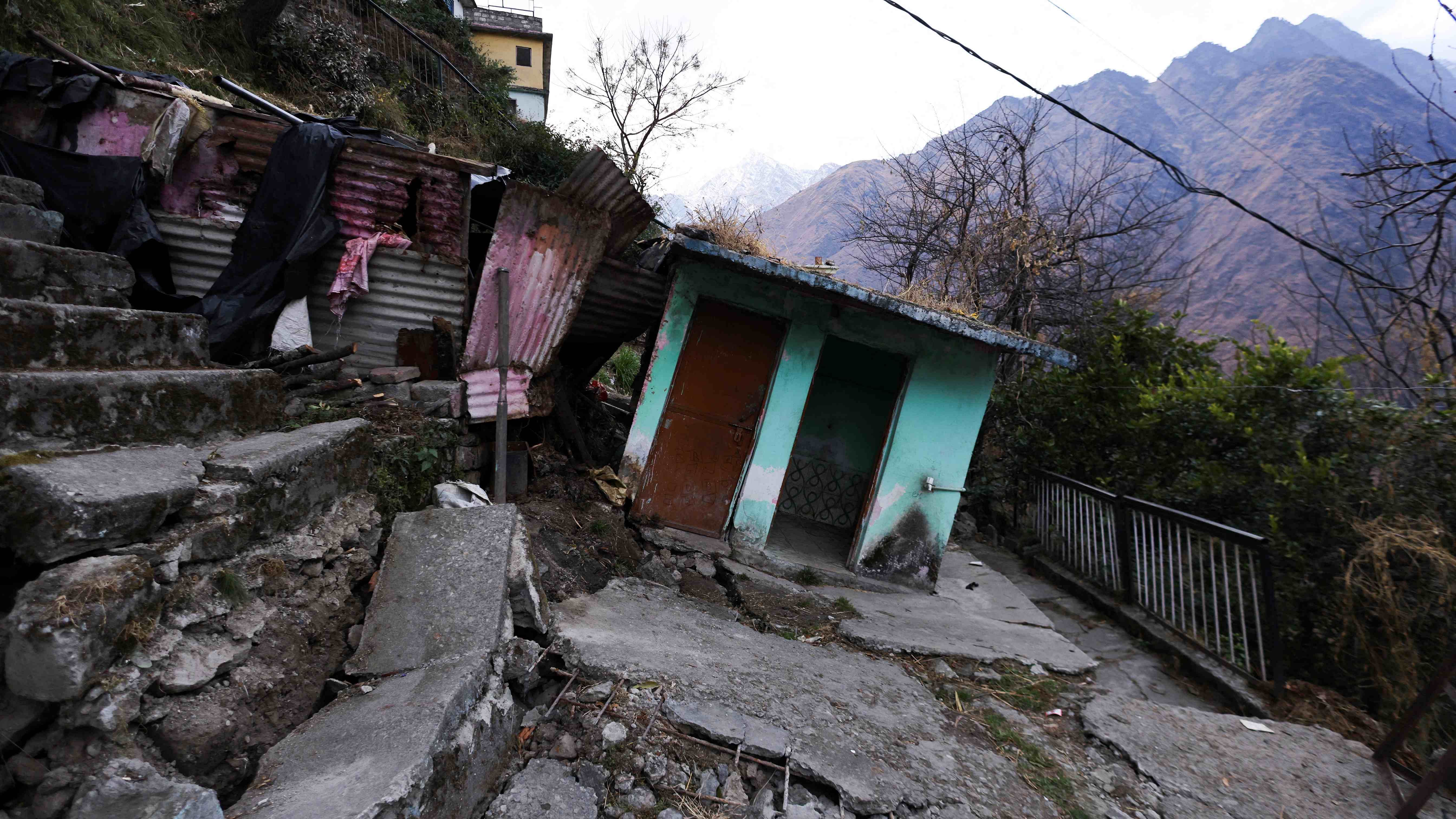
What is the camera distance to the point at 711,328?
6.38 m

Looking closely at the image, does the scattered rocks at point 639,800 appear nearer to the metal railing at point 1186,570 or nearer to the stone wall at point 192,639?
the stone wall at point 192,639

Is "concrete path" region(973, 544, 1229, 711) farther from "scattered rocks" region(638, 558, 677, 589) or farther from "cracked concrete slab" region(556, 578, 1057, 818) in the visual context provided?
"scattered rocks" region(638, 558, 677, 589)

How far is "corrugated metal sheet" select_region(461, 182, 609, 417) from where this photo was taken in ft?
17.3

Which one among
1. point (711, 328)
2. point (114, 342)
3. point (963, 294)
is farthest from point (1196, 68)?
point (114, 342)

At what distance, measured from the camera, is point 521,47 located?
2814 centimetres

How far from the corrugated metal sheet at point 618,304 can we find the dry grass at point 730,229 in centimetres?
78

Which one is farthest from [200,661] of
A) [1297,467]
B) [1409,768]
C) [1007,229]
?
[1007,229]

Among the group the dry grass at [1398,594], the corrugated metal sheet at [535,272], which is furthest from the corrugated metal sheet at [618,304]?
the dry grass at [1398,594]

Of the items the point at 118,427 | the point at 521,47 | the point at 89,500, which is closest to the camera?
the point at 89,500

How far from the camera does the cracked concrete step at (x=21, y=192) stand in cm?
371

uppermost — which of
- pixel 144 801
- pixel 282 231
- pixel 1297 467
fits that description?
pixel 1297 467

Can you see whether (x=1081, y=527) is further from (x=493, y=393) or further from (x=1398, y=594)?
(x=493, y=393)

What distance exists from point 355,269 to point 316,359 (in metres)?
0.75

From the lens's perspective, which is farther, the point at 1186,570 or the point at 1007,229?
the point at 1007,229
